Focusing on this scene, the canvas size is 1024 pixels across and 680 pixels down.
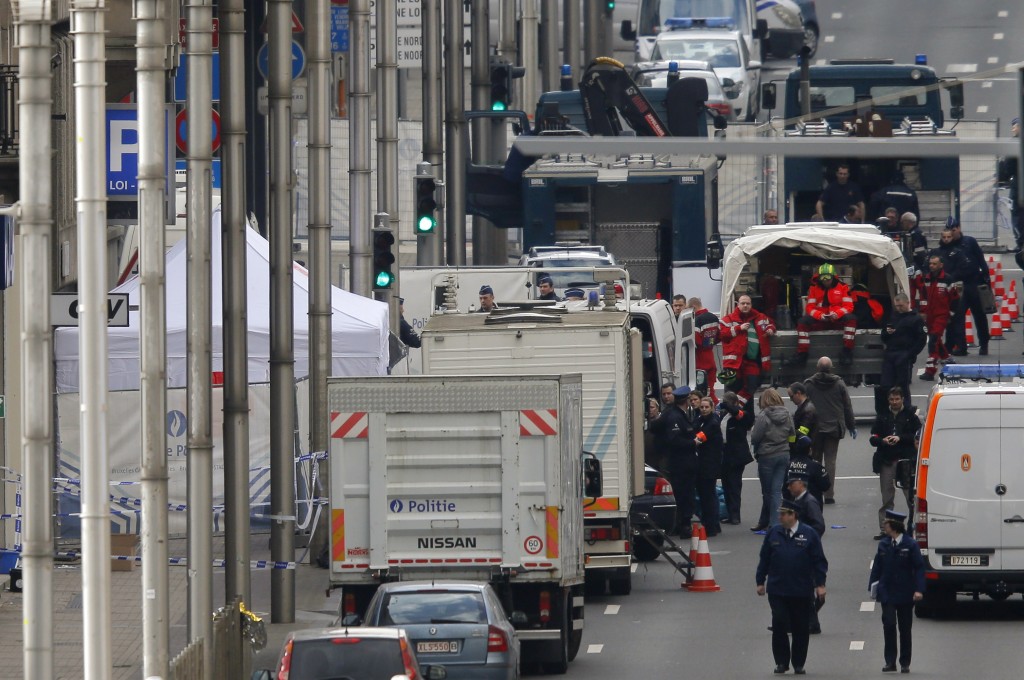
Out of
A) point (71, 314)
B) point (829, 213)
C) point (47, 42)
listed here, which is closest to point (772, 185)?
point (829, 213)

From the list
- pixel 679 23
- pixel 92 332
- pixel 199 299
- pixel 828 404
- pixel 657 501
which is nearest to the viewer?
pixel 92 332

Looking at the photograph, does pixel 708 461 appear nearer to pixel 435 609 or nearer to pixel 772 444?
pixel 772 444

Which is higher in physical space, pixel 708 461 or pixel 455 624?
pixel 708 461

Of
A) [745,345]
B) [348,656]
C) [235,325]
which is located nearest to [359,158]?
[745,345]

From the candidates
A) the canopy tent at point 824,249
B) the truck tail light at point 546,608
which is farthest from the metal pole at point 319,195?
the canopy tent at point 824,249

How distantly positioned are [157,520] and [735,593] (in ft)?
31.2

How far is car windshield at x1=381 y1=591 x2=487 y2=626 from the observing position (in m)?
19.2

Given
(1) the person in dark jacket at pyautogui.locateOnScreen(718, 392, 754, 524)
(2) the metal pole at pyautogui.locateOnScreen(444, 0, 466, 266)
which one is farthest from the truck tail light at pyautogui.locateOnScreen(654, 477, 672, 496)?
(2) the metal pole at pyautogui.locateOnScreen(444, 0, 466, 266)

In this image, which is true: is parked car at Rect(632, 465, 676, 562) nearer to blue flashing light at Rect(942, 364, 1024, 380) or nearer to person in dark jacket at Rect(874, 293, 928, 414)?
blue flashing light at Rect(942, 364, 1024, 380)

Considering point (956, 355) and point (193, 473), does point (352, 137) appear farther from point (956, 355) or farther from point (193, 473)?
point (193, 473)

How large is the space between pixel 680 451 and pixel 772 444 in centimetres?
A: 111

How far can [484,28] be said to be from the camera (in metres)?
49.3

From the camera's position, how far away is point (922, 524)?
77.8 feet

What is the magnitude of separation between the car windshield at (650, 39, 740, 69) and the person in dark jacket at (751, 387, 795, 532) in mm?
31551
